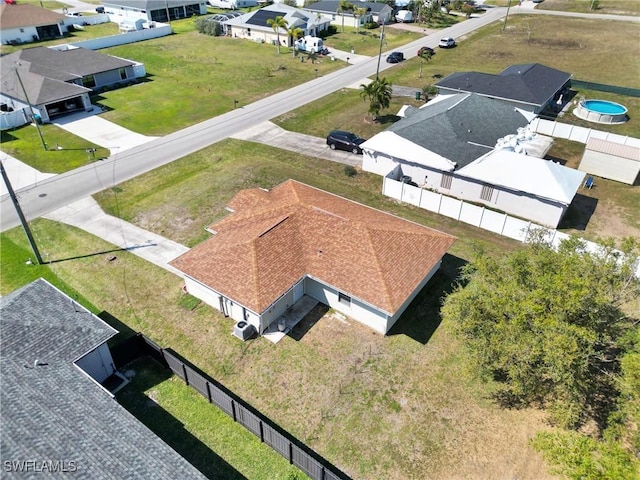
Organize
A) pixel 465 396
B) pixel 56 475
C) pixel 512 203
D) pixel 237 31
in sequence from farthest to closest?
pixel 237 31 → pixel 512 203 → pixel 465 396 → pixel 56 475

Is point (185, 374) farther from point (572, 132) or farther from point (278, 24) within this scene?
point (278, 24)

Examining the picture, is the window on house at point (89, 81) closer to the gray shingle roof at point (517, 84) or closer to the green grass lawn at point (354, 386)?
the green grass lawn at point (354, 386)

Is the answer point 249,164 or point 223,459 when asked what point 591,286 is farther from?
point 249,164

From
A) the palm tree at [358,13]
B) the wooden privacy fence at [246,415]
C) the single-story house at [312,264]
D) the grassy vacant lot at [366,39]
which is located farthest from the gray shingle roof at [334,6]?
the wooden privacy fence at [246,415]

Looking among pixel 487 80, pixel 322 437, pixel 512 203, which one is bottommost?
pixel 322 437

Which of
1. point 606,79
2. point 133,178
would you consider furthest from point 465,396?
point 606,79

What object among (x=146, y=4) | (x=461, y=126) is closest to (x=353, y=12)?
(x=146, y=4)
